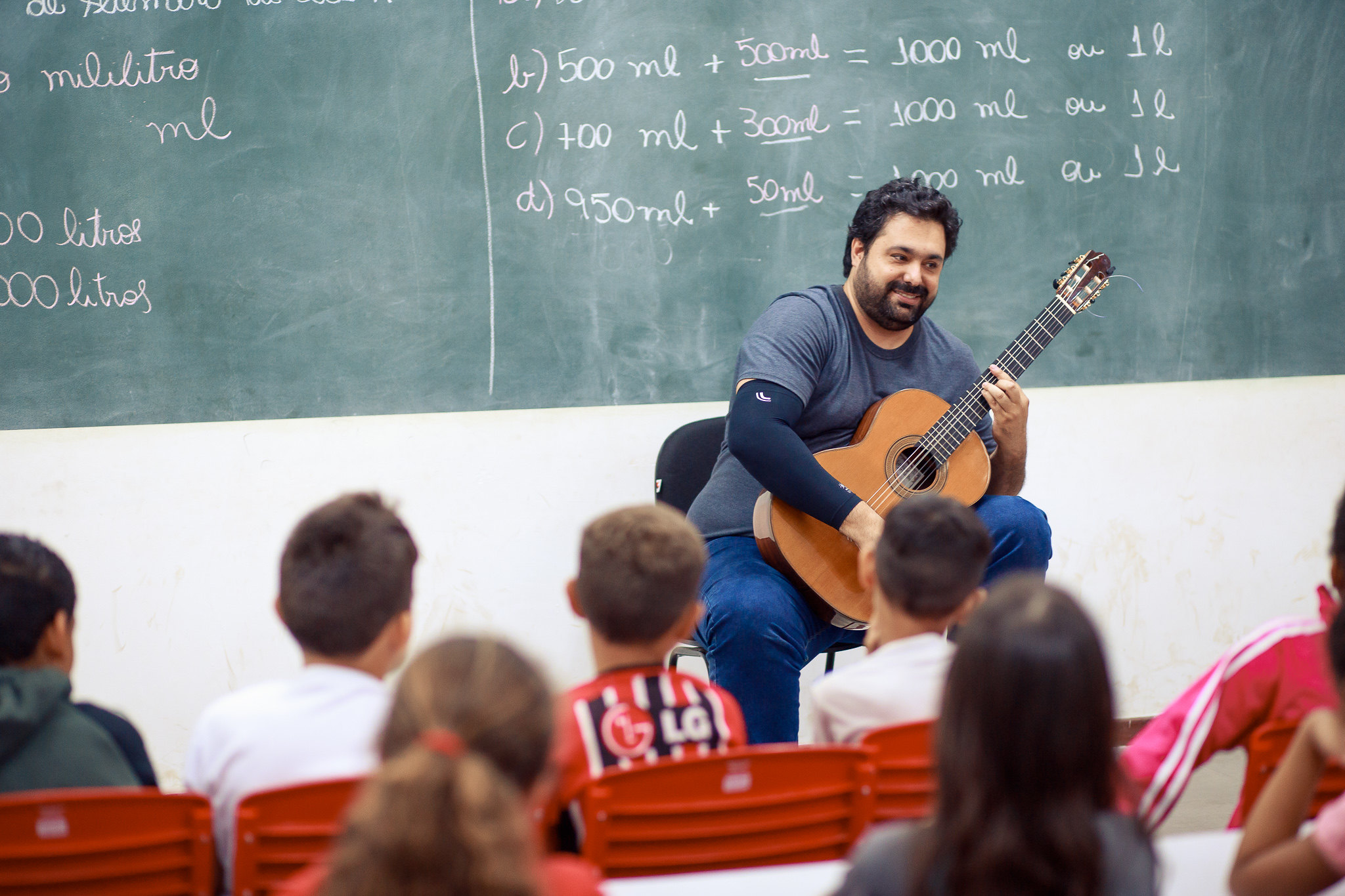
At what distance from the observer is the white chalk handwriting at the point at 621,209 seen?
2.98m

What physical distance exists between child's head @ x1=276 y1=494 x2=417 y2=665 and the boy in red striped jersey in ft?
0.90

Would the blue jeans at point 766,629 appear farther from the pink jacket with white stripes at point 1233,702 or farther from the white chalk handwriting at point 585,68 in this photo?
the white chalk handwriting at point 585,68

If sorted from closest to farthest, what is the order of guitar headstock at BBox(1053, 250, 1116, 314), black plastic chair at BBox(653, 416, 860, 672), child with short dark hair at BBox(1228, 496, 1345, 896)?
child with short dark hair at BBox(1228, 496, 1345, 896) → guitar headstock at BBox(1053, 250, 1116, 314) → black plastic chair at BBox(653, 416, 860, 672)

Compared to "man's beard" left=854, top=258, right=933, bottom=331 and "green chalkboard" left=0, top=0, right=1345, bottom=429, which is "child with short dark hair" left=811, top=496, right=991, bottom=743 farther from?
"green chalkboard" left=0, top=0, right=1345, bottom=429

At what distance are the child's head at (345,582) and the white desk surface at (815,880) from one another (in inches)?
21.7

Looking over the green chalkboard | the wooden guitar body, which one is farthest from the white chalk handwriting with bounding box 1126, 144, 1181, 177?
the wooden guitar body

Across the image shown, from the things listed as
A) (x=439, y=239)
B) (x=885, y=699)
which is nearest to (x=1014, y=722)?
(x=885, y=699)

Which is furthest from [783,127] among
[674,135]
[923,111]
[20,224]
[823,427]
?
[20,224]

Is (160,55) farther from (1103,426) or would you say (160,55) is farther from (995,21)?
(1103,426)

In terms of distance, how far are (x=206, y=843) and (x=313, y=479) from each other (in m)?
1.81

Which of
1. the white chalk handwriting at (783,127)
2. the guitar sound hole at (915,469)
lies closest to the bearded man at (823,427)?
the guitar sound hole at (915,469)

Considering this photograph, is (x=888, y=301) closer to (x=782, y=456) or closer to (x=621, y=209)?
(x=782, y=456)

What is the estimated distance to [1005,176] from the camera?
10.3 ft

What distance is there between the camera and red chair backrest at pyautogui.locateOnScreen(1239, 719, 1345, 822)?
1.30 m
